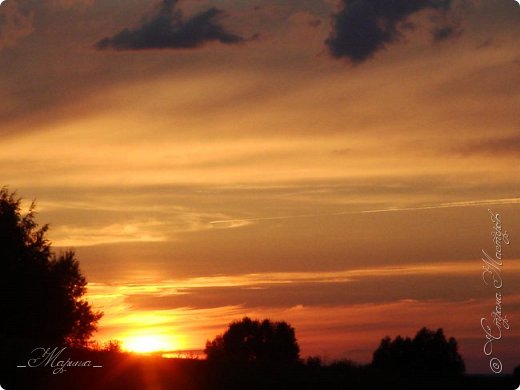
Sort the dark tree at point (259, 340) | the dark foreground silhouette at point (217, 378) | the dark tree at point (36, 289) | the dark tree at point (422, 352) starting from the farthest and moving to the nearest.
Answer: the dark tree at point (36, 289), the dark tree at point (259, 340), the dark tree at point (422, 352), the dark foreground silhouette at point (217, 378)

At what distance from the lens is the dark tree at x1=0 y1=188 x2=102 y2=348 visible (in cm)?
3850

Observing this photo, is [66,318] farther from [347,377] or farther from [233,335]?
[347,377]

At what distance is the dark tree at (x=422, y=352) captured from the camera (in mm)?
21938

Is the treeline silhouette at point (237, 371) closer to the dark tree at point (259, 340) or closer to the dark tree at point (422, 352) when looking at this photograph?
the dark tree at point (422, 352)

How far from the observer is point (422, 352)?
22.6 m

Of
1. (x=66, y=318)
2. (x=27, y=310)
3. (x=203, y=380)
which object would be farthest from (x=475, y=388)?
(x=66, y=318)

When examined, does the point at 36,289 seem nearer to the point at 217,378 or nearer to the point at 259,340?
the point at 259,340

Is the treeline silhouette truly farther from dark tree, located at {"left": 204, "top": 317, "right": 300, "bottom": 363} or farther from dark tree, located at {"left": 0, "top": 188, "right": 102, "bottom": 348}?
dark tree, located at {"left": 0, "top": 188, "right": 102, "bottom": 348}

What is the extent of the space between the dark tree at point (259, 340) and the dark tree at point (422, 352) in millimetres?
4814

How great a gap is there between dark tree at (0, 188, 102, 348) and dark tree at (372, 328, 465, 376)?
18.0 meters

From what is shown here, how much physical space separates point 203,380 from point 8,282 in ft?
81.6

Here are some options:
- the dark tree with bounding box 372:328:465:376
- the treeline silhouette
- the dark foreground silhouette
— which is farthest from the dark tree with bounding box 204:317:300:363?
the dark foreground silhouette

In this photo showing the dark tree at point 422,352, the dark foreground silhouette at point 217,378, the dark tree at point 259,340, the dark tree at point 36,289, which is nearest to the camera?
the dark foreground silhouette at point 217,378

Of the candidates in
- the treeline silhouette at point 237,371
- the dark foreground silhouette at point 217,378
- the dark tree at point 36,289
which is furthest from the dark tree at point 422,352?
the dark tree at point 36,289
